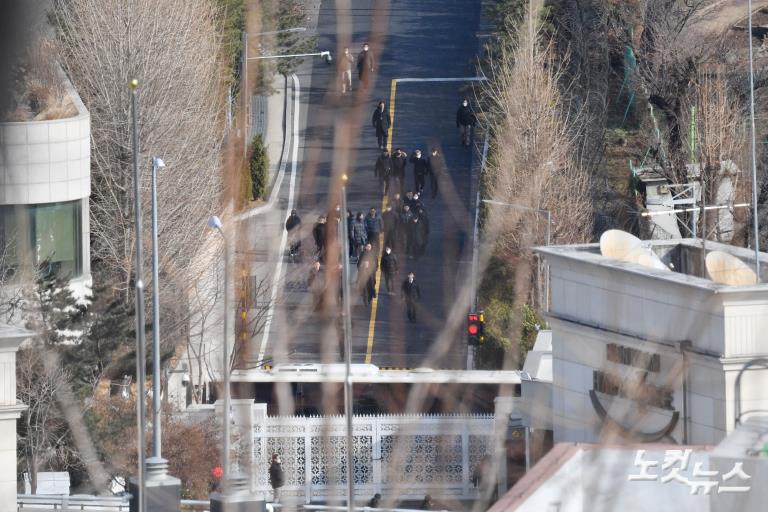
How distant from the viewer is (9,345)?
1355 cm

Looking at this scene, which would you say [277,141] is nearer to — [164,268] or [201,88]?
[201,88]

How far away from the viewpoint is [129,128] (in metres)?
24.6

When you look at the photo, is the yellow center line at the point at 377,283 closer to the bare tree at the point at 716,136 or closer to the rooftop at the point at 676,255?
the rooftop at the point at 676,255

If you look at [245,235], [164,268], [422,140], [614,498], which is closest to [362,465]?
[164,268]

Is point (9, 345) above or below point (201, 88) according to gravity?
below

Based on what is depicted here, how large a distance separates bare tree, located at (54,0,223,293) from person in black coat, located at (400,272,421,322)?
9.94 feet

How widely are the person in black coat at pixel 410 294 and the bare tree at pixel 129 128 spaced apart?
303 cm

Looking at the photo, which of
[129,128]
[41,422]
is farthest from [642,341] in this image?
[129,128]

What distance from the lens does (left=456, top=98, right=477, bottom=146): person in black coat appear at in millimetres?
35219

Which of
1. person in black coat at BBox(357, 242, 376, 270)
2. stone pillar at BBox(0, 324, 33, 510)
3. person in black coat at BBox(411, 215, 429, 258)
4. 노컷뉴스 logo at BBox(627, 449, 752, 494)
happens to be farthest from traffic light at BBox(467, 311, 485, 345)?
노컷뉴스 logo at BBox(627, 449, 752, 494)

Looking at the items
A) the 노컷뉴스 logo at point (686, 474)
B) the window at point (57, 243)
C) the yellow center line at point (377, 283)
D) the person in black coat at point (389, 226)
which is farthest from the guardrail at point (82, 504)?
the person in black coat at point (389, 226)

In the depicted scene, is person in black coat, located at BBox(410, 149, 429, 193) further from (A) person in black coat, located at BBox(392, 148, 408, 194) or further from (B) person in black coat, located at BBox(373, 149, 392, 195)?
(B) person in black coat, located at BBox(373, 149, 392, 195)

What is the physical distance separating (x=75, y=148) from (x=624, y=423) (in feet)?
61.0

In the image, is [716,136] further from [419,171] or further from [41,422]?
[41,422]
